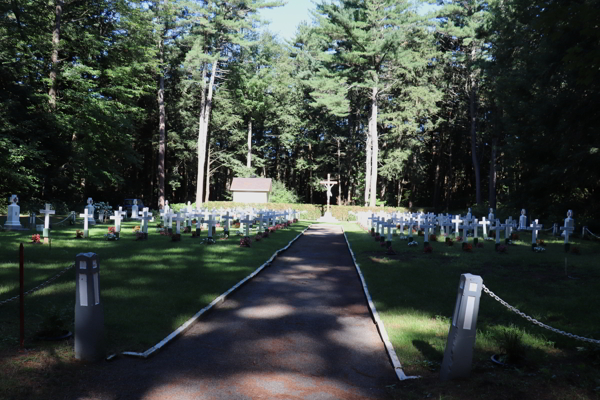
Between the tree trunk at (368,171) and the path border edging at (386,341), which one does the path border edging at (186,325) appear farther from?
the tree trunk at (368,171)

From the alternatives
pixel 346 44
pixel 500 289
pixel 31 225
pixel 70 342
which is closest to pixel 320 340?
pixel 70 342

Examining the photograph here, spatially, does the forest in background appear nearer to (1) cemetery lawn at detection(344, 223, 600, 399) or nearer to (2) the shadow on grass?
(1) cemetery lawn at detection(344, 223, 600, 399)

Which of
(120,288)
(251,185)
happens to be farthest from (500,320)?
(251,185)

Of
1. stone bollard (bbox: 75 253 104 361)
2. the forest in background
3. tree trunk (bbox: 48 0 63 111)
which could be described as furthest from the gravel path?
tree trunk (bbox: 48 0 63 111)

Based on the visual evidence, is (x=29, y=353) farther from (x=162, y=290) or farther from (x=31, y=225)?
(x=31, y=225)

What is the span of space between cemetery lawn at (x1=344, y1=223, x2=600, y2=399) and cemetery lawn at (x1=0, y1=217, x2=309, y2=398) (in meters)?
3.27

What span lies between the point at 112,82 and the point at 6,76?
813cm

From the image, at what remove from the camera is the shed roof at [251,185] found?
4675 centimetres

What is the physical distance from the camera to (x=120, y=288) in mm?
8570

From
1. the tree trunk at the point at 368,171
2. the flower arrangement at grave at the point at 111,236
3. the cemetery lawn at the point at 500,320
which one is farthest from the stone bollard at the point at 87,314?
the tree trunk at the point at 368,171

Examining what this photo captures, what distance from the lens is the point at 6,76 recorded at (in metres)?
28.0

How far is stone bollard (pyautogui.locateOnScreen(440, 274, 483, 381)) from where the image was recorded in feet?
15.1

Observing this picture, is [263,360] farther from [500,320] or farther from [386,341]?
[500,320]

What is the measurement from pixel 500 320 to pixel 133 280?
707cm
